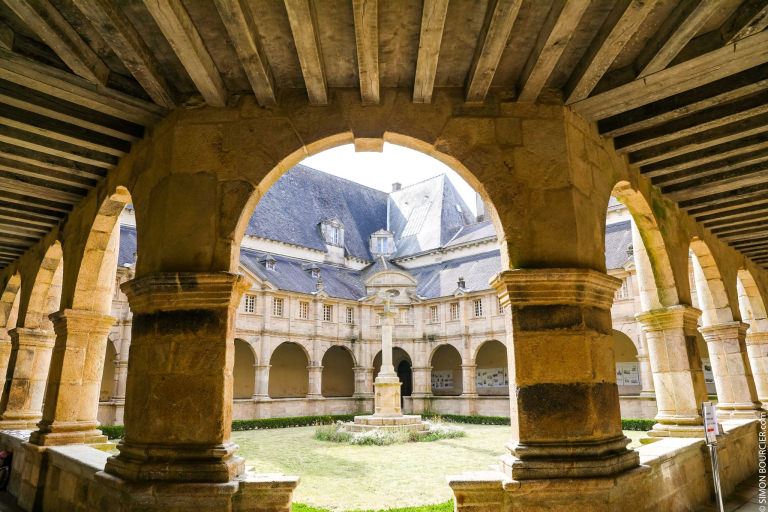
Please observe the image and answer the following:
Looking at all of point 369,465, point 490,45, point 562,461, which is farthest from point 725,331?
point 490,45

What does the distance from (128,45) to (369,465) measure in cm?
873

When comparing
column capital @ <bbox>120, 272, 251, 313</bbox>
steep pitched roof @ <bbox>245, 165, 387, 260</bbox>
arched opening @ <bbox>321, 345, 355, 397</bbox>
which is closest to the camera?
column capital @ <bbox>120, 272, 251, 313</bbox>

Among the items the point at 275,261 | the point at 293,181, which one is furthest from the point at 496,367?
the point at 293,181

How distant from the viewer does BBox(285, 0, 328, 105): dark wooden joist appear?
2.96 m

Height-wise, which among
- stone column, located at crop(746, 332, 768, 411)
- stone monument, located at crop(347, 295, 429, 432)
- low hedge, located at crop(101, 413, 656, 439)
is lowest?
low hedge, located at crop(101, 413, 656, 439)

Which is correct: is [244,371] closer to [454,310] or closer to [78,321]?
[454,310]

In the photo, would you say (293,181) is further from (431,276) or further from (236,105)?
(236,105)

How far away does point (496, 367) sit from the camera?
24031 millimetres

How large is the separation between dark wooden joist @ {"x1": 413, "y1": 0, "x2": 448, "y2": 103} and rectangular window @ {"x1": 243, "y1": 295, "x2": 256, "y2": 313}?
18.6 m

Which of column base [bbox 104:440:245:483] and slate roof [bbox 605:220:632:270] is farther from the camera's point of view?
slate roof [bbox 605:220:632:270]

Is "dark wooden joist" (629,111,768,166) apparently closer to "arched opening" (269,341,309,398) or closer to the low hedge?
the low hedge

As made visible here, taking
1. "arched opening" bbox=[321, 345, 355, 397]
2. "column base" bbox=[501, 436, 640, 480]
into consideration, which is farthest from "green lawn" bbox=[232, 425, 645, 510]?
"arched opening" bbox=[321, 345, 355, 397]

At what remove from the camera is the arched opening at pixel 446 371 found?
83.7 ft

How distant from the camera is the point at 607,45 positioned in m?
3.27
